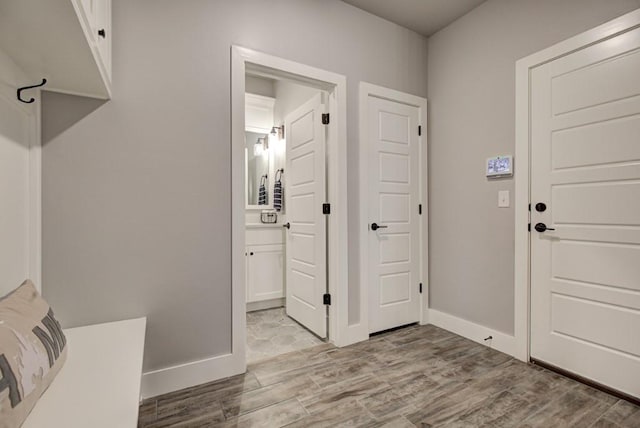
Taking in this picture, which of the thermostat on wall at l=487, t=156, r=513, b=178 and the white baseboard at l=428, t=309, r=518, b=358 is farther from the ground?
the thermostat on wall at l=487, t=156, r=513, b=178

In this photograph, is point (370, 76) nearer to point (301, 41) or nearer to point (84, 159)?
point (301, 41)

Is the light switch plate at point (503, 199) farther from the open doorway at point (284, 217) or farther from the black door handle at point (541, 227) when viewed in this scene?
the open doorway at point (284, 217)

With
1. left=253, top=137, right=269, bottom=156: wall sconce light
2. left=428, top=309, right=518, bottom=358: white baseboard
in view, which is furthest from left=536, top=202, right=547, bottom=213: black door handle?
left=253, top=137, right=269, bottom=156: wall sconce light

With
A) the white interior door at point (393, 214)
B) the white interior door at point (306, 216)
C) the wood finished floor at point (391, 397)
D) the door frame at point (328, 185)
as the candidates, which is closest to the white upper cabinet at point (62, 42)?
the door frame at point (328, 185)

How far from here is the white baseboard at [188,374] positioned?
1.76 metres

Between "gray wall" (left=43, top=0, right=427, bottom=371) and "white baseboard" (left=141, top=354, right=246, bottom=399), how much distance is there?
47mm

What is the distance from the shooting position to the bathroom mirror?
146 inches

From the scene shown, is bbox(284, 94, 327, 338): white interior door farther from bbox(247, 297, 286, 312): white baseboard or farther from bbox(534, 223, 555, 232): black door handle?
bbox(534, 223, 555, 232): black door handle

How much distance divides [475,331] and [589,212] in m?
1.24

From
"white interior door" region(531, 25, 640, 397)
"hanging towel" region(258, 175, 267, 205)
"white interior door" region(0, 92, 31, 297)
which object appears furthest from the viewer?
"hanging towel" region(258, 175, 267, 205)

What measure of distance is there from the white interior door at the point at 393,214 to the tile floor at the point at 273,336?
0.63m

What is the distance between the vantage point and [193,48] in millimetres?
1889

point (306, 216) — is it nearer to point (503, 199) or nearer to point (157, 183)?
point (157, 183)

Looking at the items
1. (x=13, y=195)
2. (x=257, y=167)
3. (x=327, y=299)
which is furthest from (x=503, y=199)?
(x=13, y=195)
